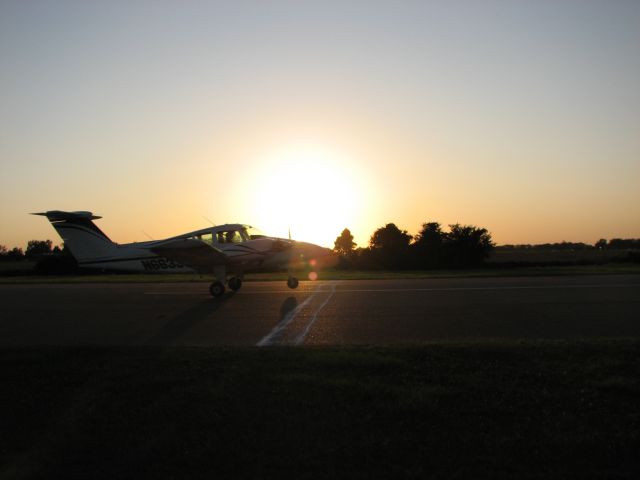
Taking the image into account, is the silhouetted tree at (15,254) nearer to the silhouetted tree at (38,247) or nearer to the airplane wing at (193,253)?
the silhouetted tree at (38,247)

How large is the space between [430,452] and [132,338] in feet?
24.4

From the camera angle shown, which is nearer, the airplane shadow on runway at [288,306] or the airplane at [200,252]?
the airplane shadow on runway at [288,306]

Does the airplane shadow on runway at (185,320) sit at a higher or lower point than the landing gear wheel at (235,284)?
lower

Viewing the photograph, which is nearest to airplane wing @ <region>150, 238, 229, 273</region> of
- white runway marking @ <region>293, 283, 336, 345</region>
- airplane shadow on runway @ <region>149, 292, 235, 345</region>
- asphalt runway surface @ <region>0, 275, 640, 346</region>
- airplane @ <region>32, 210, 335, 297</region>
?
airplane @ <region>32, 210, 335, 297</region>

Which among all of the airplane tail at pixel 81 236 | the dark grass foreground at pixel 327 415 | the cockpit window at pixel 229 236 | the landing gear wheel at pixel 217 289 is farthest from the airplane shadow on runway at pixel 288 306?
the airplane tail at pixel 81 236

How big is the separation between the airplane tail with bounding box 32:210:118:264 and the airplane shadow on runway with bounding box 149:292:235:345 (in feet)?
22.2

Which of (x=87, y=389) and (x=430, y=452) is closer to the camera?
(x=430, y=452)

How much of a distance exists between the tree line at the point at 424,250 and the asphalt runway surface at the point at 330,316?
32.4 meters

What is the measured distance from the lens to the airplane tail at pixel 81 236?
70.0 feet

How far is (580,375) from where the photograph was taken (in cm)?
632

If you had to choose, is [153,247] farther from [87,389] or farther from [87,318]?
[87,389]

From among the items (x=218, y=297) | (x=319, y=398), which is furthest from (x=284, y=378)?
(x=218, y=297)

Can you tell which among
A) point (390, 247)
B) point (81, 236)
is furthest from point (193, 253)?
point (390, 247)

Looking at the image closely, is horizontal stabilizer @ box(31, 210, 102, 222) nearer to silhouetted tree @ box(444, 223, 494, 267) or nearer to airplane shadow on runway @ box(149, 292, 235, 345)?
airplane shadow on runway @ box(149, 292, 235, 345)
